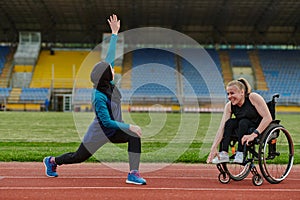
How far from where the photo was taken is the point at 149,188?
5.76 metres

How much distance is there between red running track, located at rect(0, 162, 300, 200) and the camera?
529 cm

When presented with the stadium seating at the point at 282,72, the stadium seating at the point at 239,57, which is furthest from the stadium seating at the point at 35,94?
the stadium seating at the point at 282,72

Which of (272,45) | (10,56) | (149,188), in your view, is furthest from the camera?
(272,45)

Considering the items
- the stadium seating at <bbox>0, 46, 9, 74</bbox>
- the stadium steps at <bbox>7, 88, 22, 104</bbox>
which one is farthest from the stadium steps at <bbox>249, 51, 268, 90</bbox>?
the stadium seating at <bbox>0, 46, 9, 74</bbox>

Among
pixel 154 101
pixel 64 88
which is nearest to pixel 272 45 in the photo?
pixel 154 101

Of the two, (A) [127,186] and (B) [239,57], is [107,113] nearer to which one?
(A) [127,186]

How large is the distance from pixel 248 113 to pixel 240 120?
0.13 metres

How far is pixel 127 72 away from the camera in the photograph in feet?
139

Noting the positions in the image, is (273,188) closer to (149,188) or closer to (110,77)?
(149,188)

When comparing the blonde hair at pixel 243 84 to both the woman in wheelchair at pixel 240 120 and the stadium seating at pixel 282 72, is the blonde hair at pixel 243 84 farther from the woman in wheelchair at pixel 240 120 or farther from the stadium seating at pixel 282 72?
the stadium seating at pixel 282 72

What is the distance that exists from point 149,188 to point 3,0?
4008cm

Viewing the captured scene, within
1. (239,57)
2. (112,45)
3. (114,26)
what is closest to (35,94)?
(239,57)

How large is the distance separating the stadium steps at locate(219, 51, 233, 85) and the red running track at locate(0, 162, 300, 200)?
4009 centimetres

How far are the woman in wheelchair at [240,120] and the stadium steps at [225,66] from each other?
134ft
